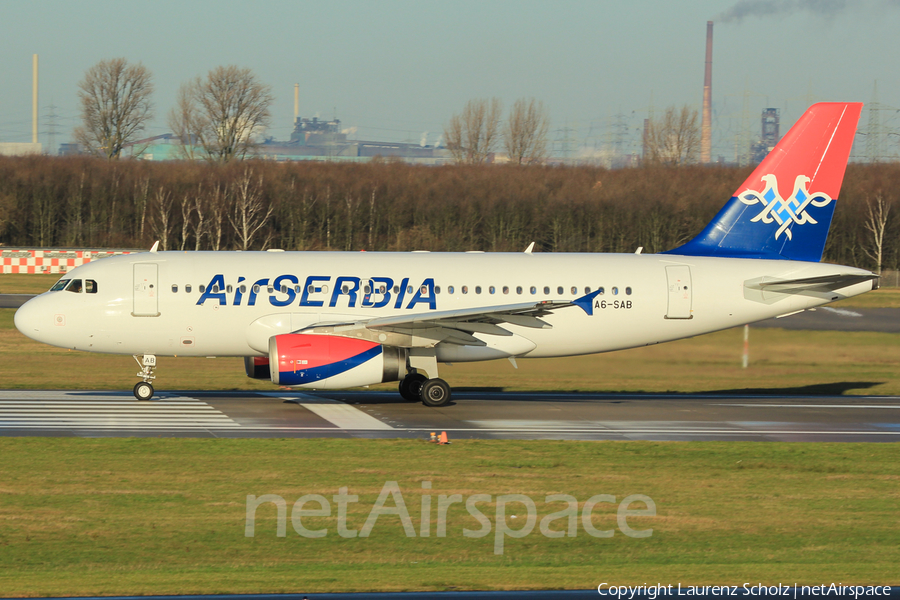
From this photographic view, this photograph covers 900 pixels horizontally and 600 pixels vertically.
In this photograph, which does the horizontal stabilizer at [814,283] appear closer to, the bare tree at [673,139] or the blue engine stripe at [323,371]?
the blue engine stripe at [323,371]

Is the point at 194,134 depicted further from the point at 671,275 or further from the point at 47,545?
the point at 47,545

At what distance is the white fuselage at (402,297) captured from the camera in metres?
25.5

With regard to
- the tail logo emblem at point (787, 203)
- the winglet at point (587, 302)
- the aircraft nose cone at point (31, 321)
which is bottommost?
the aircraft nose cone at point (31, 321)

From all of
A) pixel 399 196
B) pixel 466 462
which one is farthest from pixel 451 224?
pixel 466 462

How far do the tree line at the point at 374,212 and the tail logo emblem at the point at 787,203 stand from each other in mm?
51437

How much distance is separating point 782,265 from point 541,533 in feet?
55.4

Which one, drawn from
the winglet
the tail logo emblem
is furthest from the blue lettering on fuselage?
the tail logo emblem

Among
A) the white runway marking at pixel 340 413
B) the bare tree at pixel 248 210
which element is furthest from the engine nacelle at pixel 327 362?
the bare tree at pixel 248 210

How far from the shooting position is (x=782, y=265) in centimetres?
2734

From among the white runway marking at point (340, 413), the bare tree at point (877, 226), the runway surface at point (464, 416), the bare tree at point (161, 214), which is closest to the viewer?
the runway surface at point (464, 416)

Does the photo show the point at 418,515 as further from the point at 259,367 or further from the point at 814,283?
the point at 814,283

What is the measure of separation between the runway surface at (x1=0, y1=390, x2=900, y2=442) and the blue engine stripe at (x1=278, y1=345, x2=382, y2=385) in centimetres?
91

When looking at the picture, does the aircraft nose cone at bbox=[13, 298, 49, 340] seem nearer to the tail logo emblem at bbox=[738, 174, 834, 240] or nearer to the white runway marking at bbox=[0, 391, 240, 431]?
the white runway marking at bbox=[0, 391, 240, 431]

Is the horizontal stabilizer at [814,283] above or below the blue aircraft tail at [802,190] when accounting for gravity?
below
